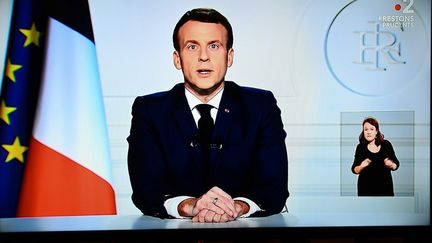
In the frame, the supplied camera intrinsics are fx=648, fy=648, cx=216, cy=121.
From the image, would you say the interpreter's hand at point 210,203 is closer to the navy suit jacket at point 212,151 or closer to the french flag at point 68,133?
the navy suit jacket at point 212,151

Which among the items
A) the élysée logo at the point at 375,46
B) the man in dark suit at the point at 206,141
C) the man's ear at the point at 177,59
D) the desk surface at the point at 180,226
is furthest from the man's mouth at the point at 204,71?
the desk surface at the point at 180,226

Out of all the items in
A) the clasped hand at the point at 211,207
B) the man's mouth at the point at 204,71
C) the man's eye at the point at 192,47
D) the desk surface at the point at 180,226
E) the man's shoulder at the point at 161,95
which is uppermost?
the man's eye at the point at 192,47

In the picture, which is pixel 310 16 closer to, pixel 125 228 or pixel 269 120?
pixel 269 120

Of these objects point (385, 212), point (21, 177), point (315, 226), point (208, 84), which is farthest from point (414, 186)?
point (21, 177)

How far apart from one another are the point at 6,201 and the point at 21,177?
16 cm

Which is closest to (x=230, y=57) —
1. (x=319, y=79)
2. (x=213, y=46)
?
(x=213, y=46)

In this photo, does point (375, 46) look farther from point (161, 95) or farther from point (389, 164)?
point (161, 95)

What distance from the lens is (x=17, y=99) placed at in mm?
3785

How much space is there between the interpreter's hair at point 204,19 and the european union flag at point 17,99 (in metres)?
0.81

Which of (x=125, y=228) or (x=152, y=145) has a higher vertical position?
(x=152, y=145)

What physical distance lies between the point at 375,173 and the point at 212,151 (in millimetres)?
1018

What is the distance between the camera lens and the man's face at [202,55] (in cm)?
390

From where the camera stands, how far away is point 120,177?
390cm

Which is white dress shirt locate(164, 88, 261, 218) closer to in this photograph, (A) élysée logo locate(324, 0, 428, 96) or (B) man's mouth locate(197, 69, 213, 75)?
(B) man's mouth locate(197, 69, 213, 75)
